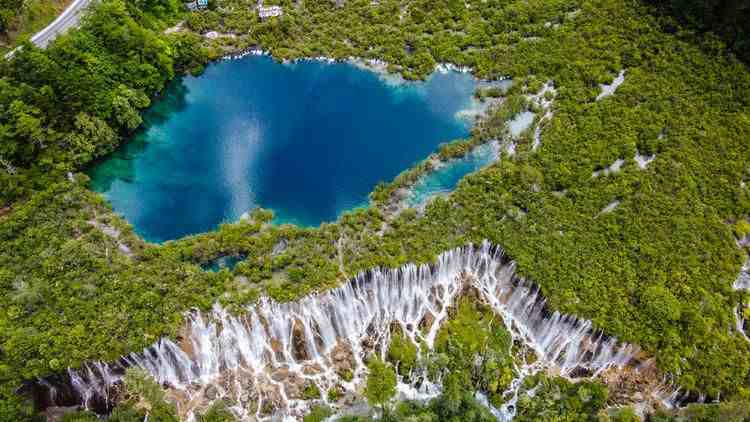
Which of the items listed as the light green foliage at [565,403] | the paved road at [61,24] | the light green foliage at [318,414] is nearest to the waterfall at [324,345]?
the light green foliage at [318,414]

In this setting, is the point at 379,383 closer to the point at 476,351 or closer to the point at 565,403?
the point at 476,351

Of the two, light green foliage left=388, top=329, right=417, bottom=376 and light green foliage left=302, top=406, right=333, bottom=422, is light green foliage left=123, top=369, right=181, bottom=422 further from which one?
light green foliage left=388, top=329, right=417, bottom=376

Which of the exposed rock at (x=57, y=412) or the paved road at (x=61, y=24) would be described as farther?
the paved road at (x=61, y=24)

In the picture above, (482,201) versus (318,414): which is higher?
(482,201)

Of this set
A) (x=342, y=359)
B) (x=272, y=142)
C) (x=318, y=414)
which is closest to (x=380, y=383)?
(x=342, y=359)

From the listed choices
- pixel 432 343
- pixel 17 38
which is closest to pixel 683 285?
pixel 432 343

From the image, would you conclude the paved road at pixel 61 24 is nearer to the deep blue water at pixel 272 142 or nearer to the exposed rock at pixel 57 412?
the deep blue water at pixel 272 142

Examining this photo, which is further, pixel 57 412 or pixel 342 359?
pixel 342 359
